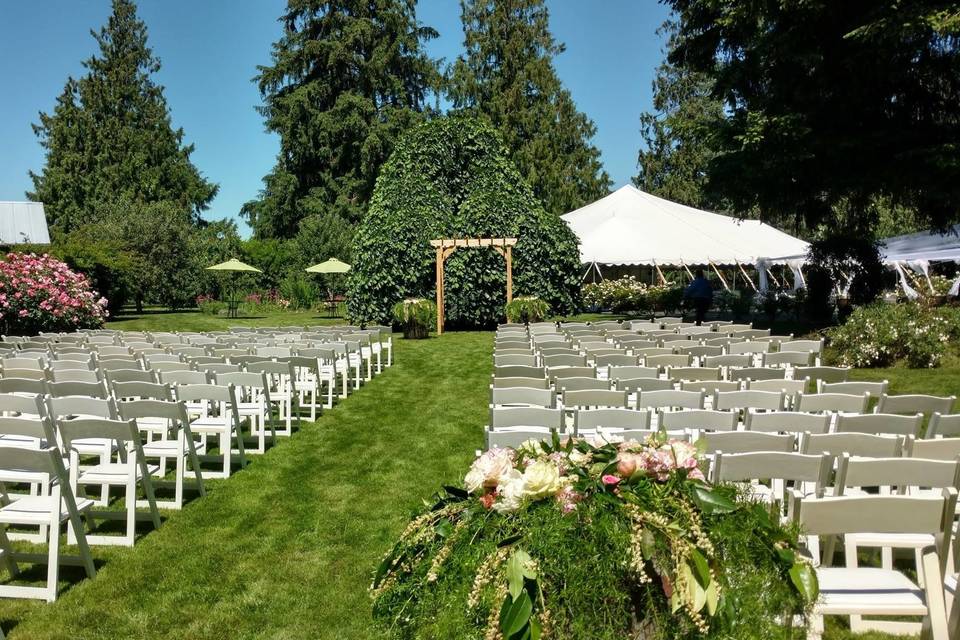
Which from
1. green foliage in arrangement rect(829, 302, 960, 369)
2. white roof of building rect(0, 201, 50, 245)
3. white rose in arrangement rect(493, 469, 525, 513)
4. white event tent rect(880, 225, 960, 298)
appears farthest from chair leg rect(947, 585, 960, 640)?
white roof of building rect(0, 201, 50, 245)

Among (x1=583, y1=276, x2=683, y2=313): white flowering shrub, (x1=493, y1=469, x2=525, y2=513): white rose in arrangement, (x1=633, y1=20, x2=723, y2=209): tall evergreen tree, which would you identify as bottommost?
(x1=493, y1=469, x2=525, y2=513): white rose in arrangement

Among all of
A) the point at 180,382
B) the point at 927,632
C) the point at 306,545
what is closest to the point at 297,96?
the point at 180,382

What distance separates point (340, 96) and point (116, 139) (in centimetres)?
1887

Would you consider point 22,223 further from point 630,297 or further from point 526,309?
point 630,297

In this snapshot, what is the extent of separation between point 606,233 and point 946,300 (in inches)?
583

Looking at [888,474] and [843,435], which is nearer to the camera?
[888,474]

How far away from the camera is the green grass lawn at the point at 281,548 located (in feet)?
13.9

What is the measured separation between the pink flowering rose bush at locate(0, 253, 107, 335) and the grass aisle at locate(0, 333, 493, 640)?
1388 centimetres

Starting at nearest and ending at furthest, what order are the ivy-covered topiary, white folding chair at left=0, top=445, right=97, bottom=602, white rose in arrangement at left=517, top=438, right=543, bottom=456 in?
white rose in arrangement at left=517, top=438, right=543, bottom=456, white folding chair at left=0, top=445, right=97, bottom=602, the ivy-covered topiary

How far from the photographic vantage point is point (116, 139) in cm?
5078

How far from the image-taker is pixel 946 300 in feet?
64.4

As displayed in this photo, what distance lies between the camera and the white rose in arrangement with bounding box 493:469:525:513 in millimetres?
2475

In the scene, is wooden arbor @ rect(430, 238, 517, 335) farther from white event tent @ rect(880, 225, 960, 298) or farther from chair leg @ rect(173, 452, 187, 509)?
chair leg @ rect(173, 452, 187, 509)

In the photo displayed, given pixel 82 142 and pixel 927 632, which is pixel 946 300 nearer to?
pixel 927 632
